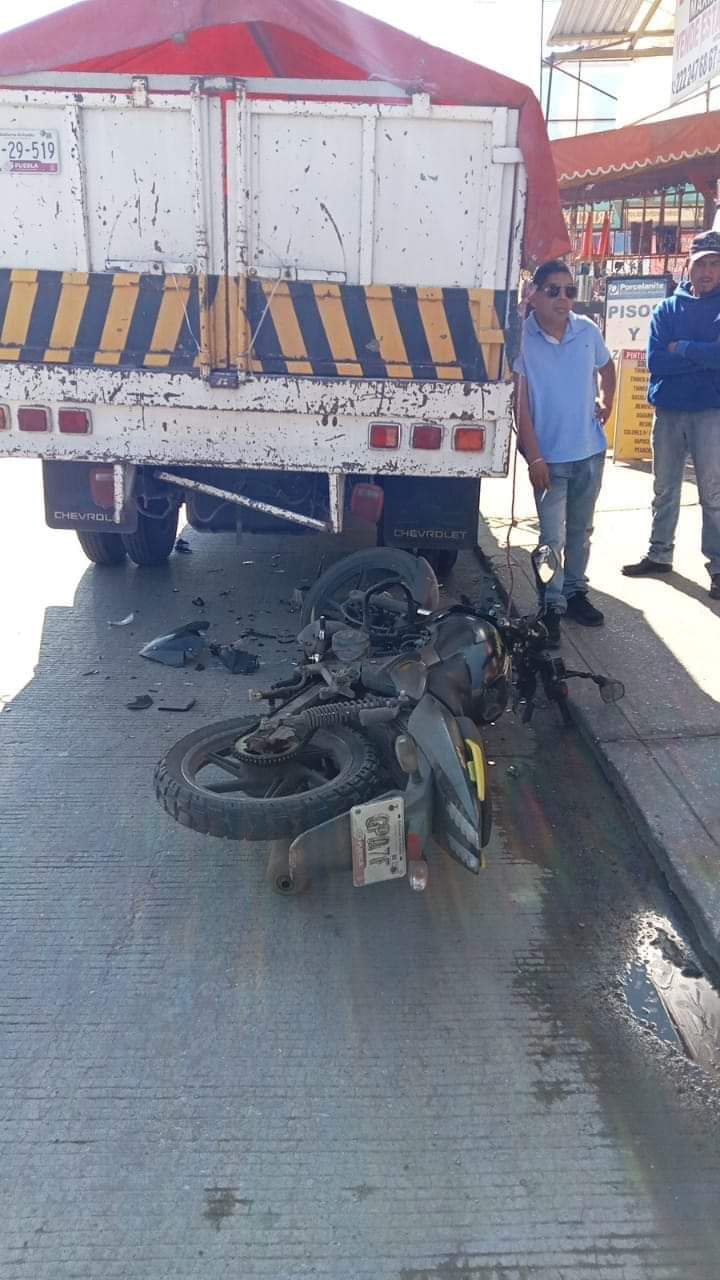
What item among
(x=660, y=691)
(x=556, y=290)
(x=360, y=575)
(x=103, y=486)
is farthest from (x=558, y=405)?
(x=103, y=486)

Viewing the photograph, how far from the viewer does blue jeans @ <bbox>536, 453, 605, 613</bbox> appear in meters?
5.42

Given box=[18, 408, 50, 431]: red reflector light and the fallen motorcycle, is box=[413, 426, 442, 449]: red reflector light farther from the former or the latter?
box=[18, 408, 50, 431]: red reflector light

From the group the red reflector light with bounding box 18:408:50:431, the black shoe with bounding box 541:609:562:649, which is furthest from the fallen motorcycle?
the red reflector light with bounding box 18:408:50:431

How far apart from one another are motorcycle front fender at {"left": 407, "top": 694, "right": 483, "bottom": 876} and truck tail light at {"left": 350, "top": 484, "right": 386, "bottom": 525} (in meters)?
2.17

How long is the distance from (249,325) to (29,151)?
1.31 m

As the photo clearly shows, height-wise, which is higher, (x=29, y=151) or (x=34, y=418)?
(x=29, y=151)

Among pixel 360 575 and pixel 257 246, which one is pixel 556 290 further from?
pixel 360 575

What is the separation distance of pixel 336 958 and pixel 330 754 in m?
0.73

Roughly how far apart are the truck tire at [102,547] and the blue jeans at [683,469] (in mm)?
3690

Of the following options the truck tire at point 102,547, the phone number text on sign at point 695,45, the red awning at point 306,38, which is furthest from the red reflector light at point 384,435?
the phone number text on sign at point 695,45

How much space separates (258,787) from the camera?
342 cm

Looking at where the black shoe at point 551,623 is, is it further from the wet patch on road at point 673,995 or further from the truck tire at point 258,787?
the wet patch on road at point 673,995

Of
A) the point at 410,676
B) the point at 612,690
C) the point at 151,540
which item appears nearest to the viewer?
the point at 410,676

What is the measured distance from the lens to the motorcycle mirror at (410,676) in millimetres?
3488
